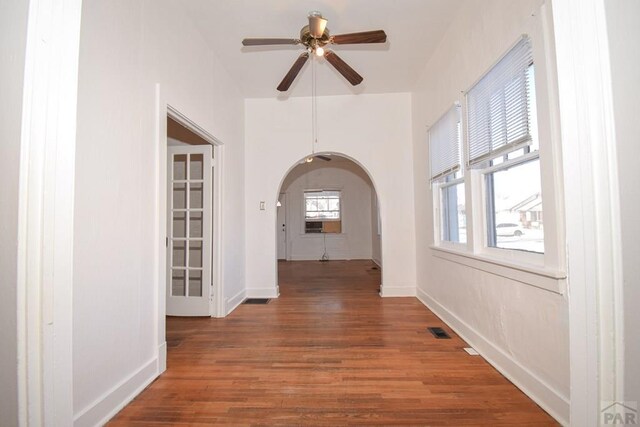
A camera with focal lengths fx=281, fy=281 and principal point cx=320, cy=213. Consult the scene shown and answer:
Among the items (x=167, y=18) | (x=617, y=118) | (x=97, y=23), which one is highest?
(x=167, y=18)

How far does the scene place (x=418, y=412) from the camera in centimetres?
165

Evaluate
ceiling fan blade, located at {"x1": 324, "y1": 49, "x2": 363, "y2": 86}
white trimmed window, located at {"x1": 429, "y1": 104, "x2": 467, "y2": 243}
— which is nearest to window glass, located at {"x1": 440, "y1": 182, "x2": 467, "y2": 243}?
white trimmed window, located at {"x1": 429, "y1": 104, "x2": 467, "y2": 243}

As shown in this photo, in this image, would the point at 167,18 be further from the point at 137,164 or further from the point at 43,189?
the point at 43,189

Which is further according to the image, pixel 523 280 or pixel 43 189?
pixel 523 280

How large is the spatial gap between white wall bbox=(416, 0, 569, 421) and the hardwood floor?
15 centimetres

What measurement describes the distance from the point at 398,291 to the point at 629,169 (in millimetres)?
3841

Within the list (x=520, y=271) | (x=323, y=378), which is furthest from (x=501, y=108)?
(x=323, y=378)

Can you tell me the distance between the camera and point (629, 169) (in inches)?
24.0

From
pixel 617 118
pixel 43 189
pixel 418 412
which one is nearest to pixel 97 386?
pixel 43 189

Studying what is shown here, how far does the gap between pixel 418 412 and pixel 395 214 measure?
9.59 ft

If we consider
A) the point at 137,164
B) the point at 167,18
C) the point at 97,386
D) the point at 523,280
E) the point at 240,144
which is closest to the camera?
the point at 97,386

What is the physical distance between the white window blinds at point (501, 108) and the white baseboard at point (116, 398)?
2949 millimetres

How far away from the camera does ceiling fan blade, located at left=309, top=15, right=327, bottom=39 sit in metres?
2.25

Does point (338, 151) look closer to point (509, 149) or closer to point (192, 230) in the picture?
point (192, 230)
